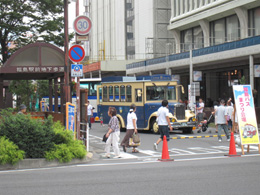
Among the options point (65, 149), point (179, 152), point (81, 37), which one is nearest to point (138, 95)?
point (179, 152)

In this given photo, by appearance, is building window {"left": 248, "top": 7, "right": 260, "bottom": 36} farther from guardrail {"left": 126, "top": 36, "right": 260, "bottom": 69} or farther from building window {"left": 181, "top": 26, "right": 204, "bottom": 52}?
building window {"left": 181, "top": 26, "right": 204, "bottom": 52}

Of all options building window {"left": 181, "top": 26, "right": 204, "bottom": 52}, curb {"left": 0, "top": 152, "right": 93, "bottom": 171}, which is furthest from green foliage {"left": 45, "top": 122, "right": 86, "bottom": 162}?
building window {"left": 181, "top": 26, "right": 204, "bottom": 52}

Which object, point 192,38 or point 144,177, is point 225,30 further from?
point 144,177

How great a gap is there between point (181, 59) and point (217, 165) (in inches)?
1126

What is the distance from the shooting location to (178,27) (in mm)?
48031

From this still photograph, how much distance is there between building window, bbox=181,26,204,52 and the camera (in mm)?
46594

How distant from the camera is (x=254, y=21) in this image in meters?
37.7

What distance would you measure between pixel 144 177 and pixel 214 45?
26669 millimetres

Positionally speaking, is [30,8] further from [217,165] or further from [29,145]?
[217,165]

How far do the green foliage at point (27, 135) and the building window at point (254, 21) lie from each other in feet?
90.0

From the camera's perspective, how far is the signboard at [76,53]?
16328 millimetres

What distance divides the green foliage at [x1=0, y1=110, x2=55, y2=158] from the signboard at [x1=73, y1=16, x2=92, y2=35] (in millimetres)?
4278

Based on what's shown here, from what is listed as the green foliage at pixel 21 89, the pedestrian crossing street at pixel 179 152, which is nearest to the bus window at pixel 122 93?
the green foliage at pixel 21 89

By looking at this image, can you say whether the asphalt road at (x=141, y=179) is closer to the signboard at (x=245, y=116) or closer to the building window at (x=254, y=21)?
the signboard at (x=245, y=116)
